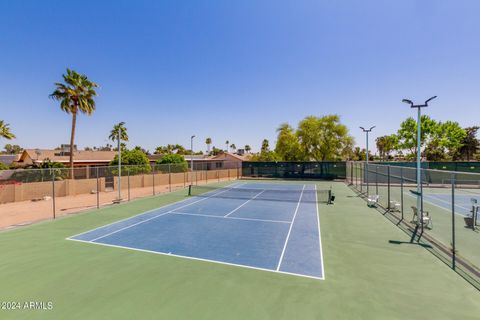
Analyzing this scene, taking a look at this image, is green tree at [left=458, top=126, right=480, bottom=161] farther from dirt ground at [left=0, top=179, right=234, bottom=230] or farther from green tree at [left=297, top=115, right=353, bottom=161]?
dirt ground at [left=0, top=179, right=234, bottom=230]

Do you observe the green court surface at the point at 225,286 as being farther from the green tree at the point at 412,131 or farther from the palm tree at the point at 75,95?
the green tree at the point at 412,131

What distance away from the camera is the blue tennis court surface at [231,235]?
7.85 m

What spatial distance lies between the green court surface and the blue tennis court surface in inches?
21.4

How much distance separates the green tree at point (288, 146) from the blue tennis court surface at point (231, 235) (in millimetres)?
29621

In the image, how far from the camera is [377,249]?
8.66 m

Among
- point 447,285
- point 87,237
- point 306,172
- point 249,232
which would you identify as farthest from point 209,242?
point 306,172

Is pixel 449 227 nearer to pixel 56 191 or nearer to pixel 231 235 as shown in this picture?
pixel 231 235

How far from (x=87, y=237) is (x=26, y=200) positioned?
51.0 feet

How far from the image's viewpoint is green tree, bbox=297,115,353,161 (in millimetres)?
42016

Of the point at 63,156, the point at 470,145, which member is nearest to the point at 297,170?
the point at 63,156

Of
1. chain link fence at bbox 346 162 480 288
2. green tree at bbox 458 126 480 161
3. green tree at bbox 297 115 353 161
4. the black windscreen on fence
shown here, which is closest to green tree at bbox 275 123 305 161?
green tree at bbox 297 115 353 161

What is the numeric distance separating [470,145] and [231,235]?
254 ft

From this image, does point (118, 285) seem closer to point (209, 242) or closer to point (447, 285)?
point (209, 242)

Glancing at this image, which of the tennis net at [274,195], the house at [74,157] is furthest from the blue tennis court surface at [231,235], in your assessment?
the house at [74,157]
